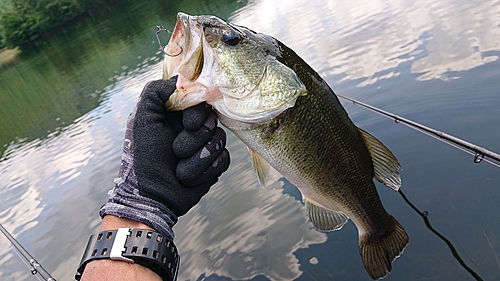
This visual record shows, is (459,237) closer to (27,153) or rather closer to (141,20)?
(27,153)

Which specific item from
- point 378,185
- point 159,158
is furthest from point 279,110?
point 378,185

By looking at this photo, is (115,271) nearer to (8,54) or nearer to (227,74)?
(227,74)

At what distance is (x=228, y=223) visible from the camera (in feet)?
16.2

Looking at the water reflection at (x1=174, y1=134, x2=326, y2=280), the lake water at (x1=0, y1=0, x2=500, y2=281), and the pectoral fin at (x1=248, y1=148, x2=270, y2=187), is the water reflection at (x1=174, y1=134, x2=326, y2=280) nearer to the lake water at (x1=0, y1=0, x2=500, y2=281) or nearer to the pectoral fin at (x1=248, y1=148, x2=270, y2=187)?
the lake water at (x1=0, y1=0, x2=500, y2=281)

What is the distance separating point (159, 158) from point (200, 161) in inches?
10.0

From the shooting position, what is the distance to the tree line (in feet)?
172

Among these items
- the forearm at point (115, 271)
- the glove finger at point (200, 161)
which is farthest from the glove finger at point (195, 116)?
the forearm at point (115, 271)

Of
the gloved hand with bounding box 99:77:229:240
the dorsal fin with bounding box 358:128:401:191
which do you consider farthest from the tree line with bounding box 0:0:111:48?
the dorsal fin with bounding box 358:128:401:191

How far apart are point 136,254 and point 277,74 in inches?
49.3

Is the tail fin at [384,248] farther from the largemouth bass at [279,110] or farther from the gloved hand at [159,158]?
the gloved hand at [159,158]

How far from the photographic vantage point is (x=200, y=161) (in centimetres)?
202

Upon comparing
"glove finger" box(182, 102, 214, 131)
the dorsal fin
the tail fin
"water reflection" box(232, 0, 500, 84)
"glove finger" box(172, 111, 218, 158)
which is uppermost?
"glove finger" box(182, 102, 214, 131)

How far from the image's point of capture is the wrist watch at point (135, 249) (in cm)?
180

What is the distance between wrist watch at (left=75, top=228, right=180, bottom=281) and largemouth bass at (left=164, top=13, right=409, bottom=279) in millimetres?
736
